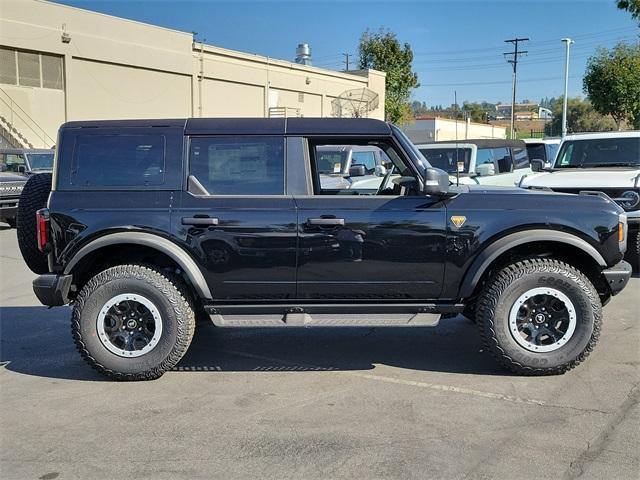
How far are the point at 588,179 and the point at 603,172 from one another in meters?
0.52

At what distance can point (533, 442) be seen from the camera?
3.81 meters

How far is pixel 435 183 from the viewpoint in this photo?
15.5ft

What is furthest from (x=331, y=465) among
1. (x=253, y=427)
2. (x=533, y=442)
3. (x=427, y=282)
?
(x=427, y=282)

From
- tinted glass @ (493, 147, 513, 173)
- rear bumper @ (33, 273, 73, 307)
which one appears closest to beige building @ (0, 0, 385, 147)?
tinted glass @ (493, 147, 513, 173)

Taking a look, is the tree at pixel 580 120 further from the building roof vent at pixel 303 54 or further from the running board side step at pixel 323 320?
the running board side step at pixel 323 320

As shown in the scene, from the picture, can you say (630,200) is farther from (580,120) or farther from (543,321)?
(580,120)

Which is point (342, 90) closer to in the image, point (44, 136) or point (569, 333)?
point (44, 136)

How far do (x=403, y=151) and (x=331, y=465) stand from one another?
99.0 inches

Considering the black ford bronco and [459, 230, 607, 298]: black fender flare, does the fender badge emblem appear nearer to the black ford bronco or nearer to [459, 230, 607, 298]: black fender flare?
the black ford bronco

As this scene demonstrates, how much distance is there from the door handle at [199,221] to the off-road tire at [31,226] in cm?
128

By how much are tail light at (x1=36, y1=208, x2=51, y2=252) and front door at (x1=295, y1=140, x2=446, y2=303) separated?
1.93 metres

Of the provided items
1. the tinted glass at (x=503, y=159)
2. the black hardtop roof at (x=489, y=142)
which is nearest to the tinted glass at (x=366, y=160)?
the black hardtop roof at (x=489, y=142)

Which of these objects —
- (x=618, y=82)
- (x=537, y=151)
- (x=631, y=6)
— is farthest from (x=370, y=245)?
(x=618, y=82)

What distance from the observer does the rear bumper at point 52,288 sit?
4785 millimetres
